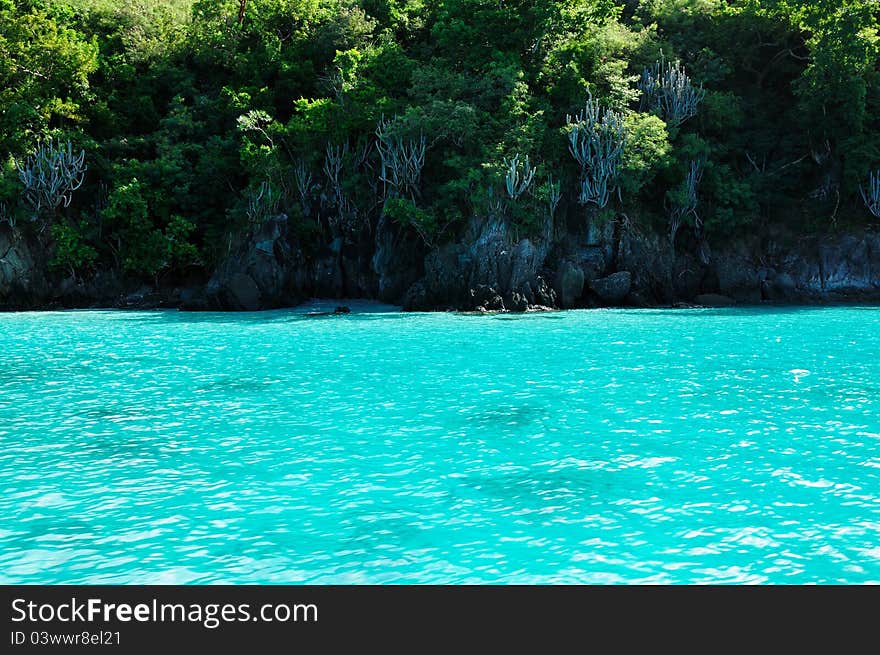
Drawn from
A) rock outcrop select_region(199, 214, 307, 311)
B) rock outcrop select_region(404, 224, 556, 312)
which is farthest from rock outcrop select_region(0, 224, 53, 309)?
rock outcrop select_region(404, 224, 556, 312)

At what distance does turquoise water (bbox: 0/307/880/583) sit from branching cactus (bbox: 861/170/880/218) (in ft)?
75.5

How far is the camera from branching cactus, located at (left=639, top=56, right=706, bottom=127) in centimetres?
3778

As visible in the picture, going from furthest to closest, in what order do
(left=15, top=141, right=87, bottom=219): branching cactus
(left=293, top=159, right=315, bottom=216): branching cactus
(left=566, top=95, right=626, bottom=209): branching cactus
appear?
(left=293, top=159, right=315, bottom=216): branching cactus, (left=15, top=141, right=87, bottom=219): branching cactus, (left=566, top=95, right=626, bottom=209): branching cactus

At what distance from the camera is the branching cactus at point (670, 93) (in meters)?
37.8

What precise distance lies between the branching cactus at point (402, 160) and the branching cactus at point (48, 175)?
52.7 ft

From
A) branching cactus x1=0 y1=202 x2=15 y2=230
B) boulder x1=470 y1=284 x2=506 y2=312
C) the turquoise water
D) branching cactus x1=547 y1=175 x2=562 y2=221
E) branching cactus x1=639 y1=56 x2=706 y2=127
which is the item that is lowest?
the turquoise water

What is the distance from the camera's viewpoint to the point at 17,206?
37906mm

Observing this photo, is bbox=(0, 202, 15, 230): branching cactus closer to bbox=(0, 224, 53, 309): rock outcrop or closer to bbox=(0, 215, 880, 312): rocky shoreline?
bbox=(0, 224, 53, 309): rock outcrop

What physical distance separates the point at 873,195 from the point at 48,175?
42.3 metres

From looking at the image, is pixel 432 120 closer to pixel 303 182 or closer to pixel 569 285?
pixel 303 182

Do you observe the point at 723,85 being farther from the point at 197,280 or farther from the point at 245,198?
the point at 197,280

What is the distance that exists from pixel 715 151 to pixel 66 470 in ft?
123

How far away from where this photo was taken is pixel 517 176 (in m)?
34.2

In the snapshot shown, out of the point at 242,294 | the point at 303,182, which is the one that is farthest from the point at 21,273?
the point at 303,182
